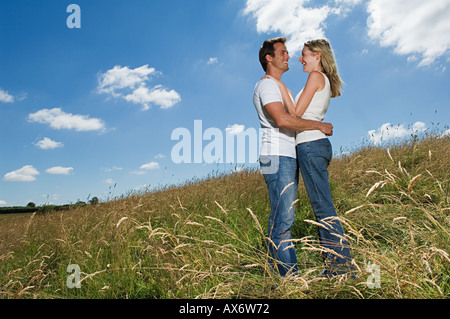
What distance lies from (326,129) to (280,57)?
0.87 metres

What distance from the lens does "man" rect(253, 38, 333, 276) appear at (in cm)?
272

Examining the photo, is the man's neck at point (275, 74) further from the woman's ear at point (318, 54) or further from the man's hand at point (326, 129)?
the man's hand at point (326, 129)

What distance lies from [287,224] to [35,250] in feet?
14.0

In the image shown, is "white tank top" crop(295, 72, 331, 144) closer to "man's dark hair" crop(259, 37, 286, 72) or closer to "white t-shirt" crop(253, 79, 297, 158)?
"white t-shirt" crop(253, 79, 297, 158)

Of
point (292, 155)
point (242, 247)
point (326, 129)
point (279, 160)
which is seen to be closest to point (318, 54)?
point (326, 129)

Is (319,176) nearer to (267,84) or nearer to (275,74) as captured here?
(267,84)

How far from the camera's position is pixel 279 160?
9.09 feet

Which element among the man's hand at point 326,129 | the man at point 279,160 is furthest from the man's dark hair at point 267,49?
the man's hand at point 326,129

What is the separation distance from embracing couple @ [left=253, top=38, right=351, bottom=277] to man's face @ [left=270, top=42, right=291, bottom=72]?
220 millimetres

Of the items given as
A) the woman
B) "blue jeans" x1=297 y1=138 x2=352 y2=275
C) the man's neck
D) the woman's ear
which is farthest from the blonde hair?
"blue jeans" x1=297 y1=138 x2=352 y2=275

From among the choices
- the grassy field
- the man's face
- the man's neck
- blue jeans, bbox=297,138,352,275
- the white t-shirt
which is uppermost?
the man's face
